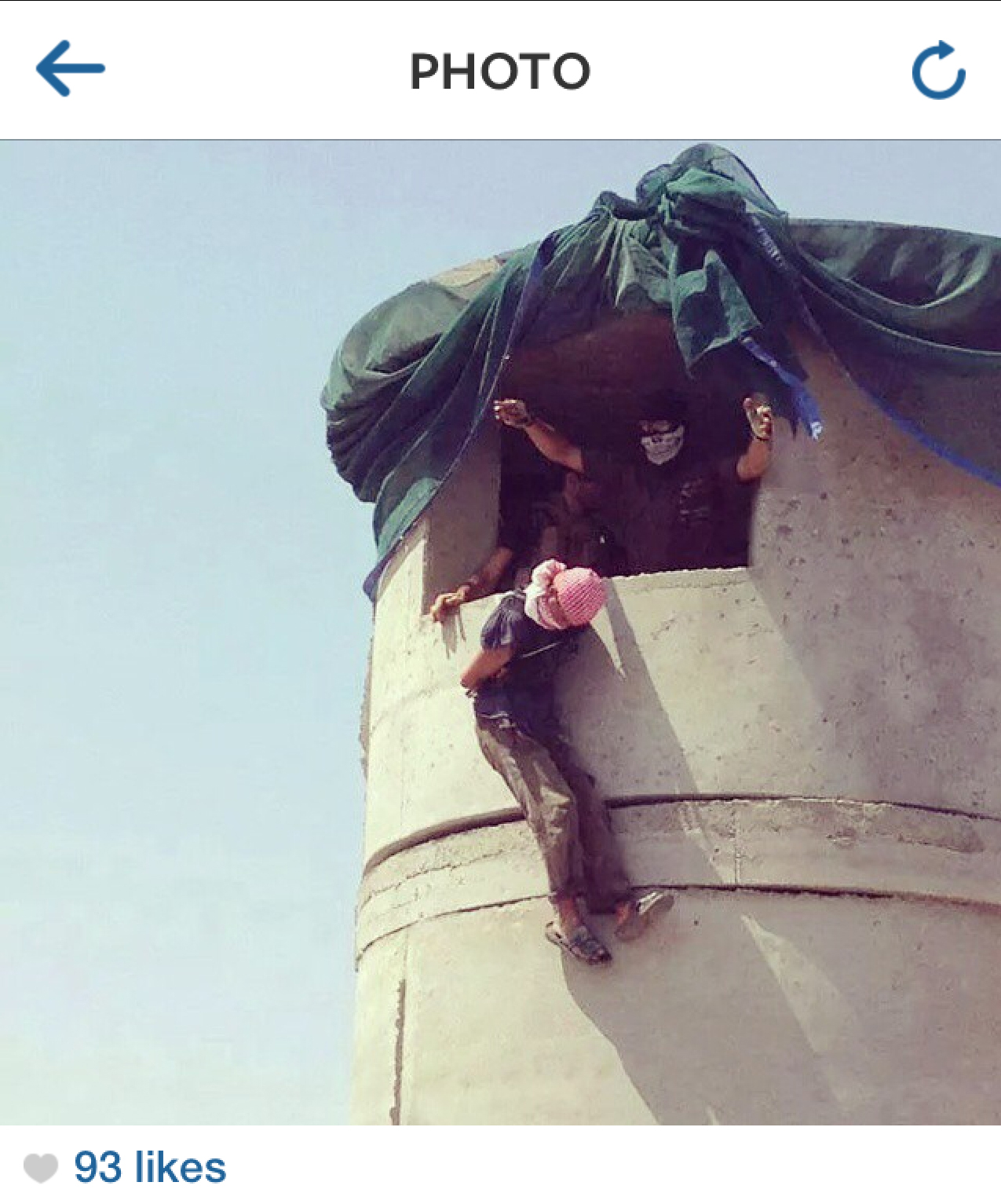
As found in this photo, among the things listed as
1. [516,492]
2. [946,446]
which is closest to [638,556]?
[516,492]

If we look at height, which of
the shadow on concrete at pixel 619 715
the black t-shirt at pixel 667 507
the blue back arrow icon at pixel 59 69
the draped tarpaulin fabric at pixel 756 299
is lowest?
the shadow on concrete at pixel 619 715

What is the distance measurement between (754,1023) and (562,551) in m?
2.69

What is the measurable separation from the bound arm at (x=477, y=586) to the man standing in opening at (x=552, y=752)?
552 mm

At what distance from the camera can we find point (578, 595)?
31.4ft

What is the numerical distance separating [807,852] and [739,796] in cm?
38

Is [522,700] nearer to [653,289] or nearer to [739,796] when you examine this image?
[739,796]

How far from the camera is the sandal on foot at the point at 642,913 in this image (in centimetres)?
935

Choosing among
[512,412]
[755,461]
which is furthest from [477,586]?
[755,461]

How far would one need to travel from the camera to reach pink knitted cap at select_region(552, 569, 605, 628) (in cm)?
959

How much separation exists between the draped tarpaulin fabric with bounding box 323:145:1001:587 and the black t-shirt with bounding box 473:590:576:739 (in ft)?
3.73

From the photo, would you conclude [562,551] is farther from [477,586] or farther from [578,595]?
[578,595]

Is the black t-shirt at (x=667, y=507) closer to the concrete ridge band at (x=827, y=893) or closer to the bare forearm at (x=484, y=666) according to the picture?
the bare forearm at (x=484, y=666)
